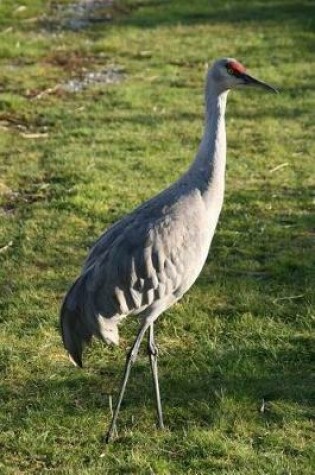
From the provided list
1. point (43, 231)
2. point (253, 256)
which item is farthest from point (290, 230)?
point (43, 231)

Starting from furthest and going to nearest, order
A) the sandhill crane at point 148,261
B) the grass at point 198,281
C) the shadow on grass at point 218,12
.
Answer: the shadow on grass at point 218,12 → the grass at point 198,281 → the sandhill crane at point 148,261

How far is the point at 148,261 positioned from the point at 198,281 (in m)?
1.96

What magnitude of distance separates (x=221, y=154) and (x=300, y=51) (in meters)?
9.57

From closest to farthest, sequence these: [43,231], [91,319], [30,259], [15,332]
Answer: [91,319]
[15,332]
[30,259]
[43,231]

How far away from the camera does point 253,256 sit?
7.07 meters

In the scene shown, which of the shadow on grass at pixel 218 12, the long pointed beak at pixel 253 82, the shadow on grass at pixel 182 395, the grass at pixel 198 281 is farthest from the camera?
the shadow on grass at pixel 218 12

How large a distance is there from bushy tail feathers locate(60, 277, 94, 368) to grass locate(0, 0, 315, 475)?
0.47 meters

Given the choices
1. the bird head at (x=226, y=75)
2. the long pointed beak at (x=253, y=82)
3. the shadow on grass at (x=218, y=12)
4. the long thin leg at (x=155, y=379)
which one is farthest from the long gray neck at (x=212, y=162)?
the shadow on grass at (x=218, y=12)

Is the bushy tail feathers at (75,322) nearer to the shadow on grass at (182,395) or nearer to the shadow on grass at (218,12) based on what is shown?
the shadow on grass at (182,395)

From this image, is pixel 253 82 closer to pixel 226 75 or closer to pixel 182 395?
pixel 226 75

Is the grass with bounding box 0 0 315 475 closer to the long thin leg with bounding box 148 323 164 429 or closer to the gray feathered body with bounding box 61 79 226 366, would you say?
the long thin leg with bounding box 148 323 164 429

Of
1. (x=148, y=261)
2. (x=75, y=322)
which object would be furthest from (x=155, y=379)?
(x=148, y=261)

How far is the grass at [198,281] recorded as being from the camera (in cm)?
483

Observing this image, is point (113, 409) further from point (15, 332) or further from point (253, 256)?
point (253, 256)
